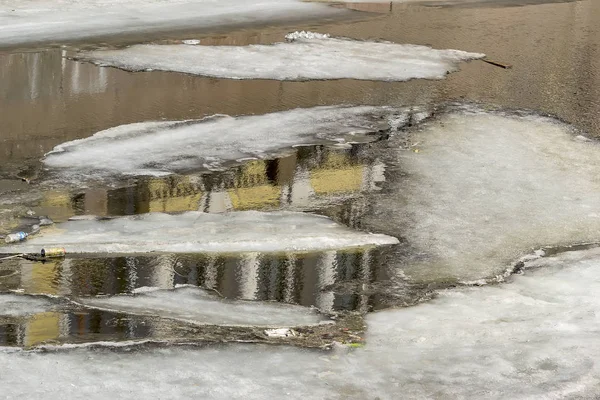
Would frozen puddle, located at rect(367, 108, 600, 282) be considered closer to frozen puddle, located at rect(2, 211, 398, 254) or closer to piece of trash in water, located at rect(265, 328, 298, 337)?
frozen puddle, located at rect(2, 211, 398, 254)

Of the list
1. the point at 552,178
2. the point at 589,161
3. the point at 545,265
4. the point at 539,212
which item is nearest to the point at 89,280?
the point at 545,265

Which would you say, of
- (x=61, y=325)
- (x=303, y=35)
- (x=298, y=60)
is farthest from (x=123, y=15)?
(x=61, y=325)

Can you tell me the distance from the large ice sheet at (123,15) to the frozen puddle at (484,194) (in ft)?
18.4

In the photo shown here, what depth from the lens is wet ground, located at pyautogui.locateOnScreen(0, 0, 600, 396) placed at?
6.85 metres

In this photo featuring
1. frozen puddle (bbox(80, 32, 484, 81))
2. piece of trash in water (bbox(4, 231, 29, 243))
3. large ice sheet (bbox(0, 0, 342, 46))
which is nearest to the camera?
piece of trash in water (bbox(4, 231, 29, 243))

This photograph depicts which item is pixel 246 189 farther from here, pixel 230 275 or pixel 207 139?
pixel 230 275

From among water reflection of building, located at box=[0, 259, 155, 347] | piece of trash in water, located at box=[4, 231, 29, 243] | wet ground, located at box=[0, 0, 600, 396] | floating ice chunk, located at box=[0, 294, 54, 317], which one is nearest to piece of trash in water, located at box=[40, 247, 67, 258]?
wet ground, located at box=[0, 0, 600, 396]

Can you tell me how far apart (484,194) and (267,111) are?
310 centimetres

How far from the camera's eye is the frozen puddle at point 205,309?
664cm

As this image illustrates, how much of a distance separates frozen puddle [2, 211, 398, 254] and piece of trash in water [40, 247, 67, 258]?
Result: 68 millimetres

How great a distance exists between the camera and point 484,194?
917cm

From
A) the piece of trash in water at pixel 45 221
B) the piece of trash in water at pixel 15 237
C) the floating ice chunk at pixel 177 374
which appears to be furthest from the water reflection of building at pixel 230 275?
the floating ice chunk at pixel 177 374

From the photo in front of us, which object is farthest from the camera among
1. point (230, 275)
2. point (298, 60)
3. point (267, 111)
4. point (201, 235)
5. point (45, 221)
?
point (298, 60)

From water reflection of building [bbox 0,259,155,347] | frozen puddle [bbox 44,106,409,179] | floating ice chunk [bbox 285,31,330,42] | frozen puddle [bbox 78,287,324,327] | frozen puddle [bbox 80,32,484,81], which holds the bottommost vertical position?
water reflection of building [bbox 0,259,155,347]
